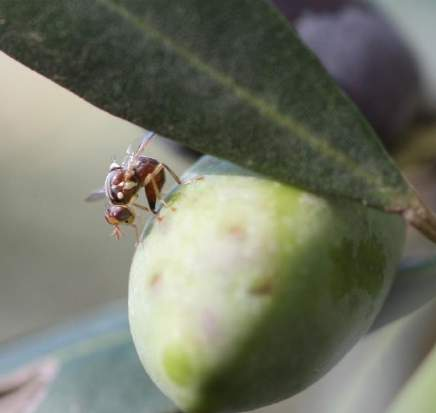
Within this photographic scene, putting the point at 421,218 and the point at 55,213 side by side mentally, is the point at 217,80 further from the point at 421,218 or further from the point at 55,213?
the point at 55,213

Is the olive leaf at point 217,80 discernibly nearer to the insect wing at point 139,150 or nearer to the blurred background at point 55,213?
the insect wing at point 139,150

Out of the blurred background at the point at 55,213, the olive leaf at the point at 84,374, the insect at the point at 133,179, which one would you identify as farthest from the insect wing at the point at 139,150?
the blurred background at the point at 55,213

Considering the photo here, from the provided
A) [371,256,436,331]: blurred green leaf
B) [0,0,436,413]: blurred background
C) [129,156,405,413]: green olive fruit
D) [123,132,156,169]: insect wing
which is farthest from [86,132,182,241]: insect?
[0,0,436,413]: blurred background

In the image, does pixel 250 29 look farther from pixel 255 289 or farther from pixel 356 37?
pixel 356 37

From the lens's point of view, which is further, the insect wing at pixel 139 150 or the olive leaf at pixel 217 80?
the insect wing at pixel 139 150

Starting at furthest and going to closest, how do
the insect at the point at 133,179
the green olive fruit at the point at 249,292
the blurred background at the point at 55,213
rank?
the blurred background at the point at 55,213 < the insect at the point at 133,179 < the green olive fruit at the point at 249,292

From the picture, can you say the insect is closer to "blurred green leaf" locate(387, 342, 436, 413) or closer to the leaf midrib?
the leaf midrib
